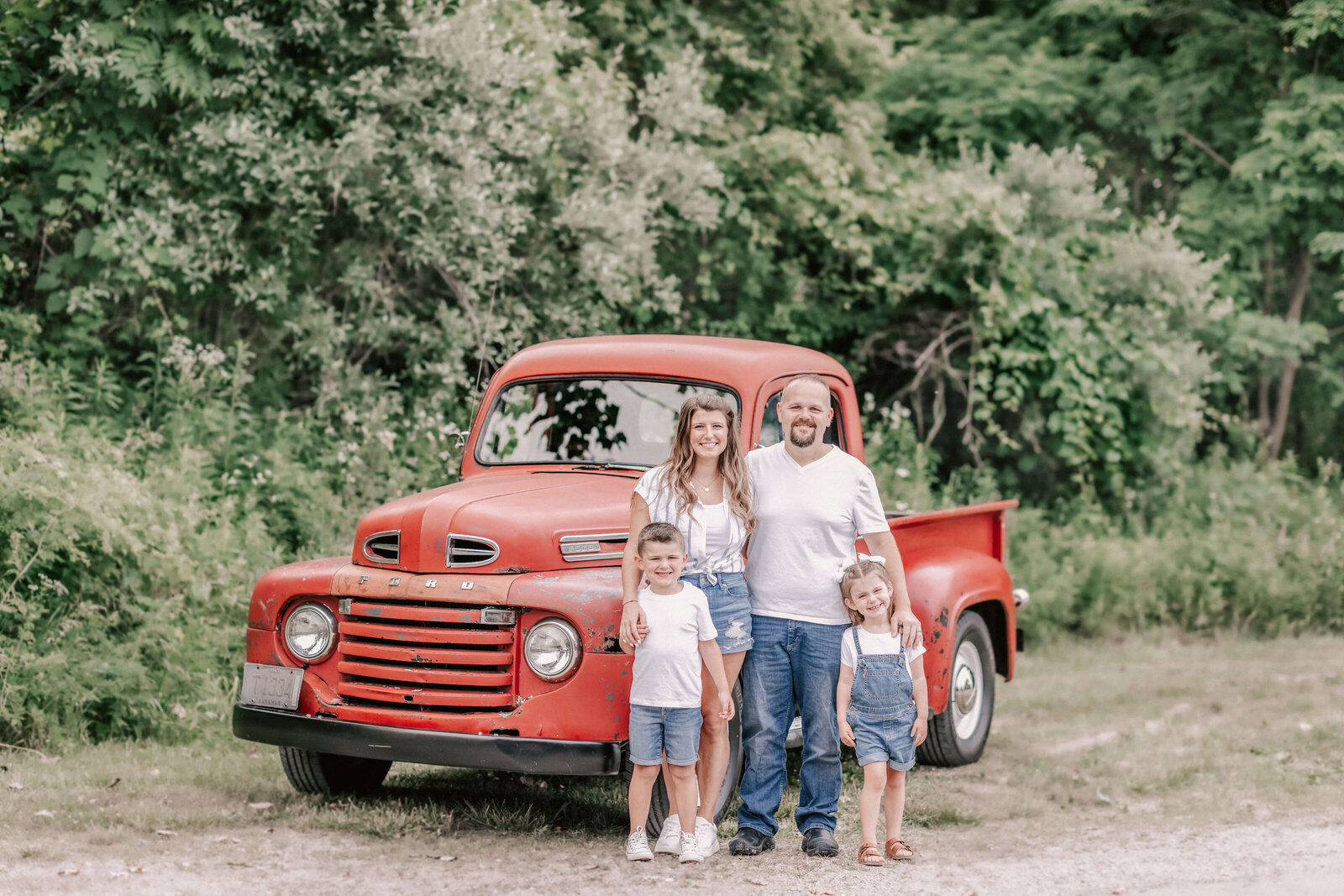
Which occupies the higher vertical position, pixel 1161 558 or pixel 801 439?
pixel 801 439

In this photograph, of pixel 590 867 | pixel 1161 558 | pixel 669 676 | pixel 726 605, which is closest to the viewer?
pixel 669 676

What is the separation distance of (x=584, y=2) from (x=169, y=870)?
10456mm

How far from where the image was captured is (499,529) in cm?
570

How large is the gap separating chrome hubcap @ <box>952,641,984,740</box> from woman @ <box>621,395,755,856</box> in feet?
7.78

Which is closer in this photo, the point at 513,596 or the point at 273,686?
the point at 513,596

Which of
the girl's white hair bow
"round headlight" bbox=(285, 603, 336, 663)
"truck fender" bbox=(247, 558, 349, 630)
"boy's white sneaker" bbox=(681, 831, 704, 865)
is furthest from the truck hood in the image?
"boy's white sneaker" bbox=(681, 831, 704, 865)

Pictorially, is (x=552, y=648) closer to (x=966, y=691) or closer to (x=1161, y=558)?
(x=966, y=691)

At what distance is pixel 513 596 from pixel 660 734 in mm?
780

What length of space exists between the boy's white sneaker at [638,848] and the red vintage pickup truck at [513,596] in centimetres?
25

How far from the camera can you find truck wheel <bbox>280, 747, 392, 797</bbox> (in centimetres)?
645

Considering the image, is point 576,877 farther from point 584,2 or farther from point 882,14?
point 882,14

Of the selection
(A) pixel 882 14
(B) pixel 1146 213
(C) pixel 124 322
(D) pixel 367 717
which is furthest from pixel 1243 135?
(D) pixel 367 717

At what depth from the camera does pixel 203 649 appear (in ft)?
26.5

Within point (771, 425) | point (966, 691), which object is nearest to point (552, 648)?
point (771, 425)
